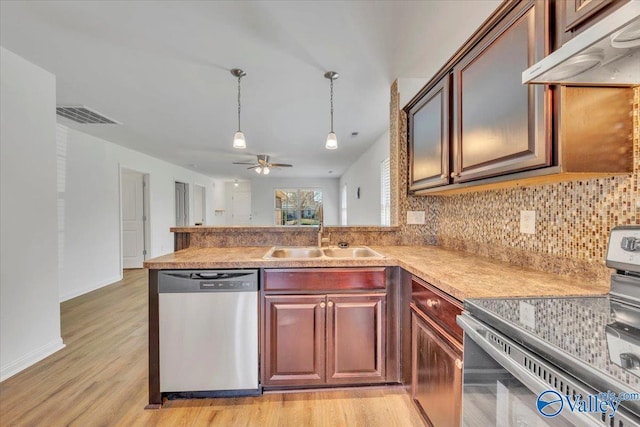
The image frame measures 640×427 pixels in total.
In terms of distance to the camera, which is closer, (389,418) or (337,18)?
(389,418)

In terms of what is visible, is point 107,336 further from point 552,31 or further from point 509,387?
point 552,31

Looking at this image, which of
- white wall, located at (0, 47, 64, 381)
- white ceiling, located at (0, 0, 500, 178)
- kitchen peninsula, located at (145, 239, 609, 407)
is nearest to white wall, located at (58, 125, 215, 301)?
white ceiling, located at (0, 0, 500, 178)

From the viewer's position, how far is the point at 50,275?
2.34m

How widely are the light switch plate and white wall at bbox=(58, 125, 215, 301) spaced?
4.32 metres

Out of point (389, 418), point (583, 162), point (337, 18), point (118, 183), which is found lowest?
point (389, 418)

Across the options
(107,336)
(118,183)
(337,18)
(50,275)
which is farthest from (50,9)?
(118,183)

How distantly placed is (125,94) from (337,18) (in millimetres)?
2255

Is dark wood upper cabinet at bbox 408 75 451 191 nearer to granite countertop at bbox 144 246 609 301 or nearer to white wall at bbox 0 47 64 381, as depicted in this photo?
granite countertop at bbox 144 246 609 301

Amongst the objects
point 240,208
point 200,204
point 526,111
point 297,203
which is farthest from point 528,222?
Result: point 240,208

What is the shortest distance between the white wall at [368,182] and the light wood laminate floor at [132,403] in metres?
2.99

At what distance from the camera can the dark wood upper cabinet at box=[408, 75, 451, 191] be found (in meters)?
1.67

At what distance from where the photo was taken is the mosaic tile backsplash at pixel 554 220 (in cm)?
103

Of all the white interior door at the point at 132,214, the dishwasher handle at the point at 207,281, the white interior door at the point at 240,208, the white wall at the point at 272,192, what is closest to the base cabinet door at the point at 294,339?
the dishwasher handle at the point at 207,281

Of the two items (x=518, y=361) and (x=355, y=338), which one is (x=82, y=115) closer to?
(x=355, y=338)
